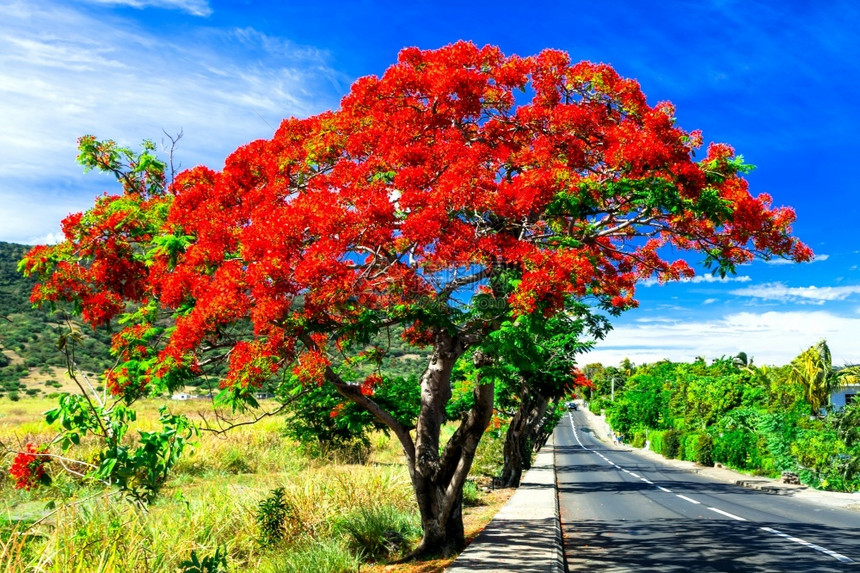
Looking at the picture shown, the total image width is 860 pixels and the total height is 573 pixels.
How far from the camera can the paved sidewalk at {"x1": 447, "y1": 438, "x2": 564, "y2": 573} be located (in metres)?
8.61

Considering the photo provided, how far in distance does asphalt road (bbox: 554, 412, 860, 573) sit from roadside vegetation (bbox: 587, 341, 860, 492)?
281 centimetres

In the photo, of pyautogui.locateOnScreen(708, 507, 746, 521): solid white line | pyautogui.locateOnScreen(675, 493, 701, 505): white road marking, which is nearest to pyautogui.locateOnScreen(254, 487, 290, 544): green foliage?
pyautogui.locateOnScreen(708, 507, 746, 521): solid white line

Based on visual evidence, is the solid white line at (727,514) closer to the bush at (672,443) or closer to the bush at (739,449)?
the bush at (739,449)

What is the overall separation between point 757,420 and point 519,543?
23.5 meters

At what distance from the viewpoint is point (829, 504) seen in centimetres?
1788

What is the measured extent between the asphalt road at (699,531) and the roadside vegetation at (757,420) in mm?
2813

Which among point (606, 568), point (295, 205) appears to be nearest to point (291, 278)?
point (295, 205)

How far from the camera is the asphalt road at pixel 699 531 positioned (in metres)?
9.84

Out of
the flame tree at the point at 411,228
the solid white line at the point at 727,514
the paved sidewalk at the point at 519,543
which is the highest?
the flame tree at the point at 411,228

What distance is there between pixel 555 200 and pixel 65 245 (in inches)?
290

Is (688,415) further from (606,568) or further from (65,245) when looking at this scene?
(65,245)

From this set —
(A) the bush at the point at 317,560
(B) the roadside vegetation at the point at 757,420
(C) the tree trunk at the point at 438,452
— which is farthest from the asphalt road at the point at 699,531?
(A) the bush at the point at 317,560

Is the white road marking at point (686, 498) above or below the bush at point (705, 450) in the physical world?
above

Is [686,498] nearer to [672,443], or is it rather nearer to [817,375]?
[672,443]
